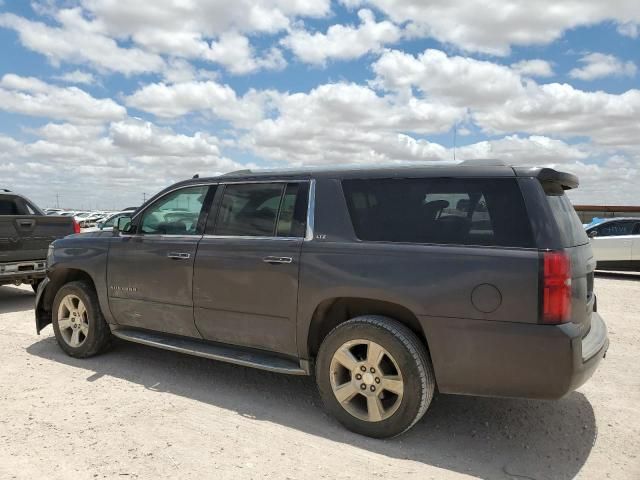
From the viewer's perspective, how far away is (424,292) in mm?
3367

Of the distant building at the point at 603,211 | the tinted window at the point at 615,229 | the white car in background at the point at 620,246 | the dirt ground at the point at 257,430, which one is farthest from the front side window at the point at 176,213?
the distant building at the point at 603,211

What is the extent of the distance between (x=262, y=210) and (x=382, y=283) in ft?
4.23

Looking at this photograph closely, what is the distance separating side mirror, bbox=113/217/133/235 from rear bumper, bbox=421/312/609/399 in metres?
3.02

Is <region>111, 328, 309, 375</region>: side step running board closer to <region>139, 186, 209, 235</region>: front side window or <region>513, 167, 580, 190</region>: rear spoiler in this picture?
<region>139, 186, 209, 235</region>: front side window

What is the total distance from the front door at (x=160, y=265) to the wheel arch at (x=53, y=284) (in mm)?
655

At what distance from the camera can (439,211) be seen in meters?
3.53

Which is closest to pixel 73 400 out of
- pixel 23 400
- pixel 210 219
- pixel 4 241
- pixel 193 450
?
pixel 23 400

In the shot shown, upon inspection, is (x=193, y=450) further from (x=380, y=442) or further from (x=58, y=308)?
(x=58, y=308)

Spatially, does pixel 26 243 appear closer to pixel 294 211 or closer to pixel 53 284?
pixel 53 284

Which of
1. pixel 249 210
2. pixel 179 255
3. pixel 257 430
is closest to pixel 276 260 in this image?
pixel 249 210

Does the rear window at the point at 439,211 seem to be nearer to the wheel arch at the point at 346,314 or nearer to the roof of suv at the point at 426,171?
the roof of suv at the point at 426,171

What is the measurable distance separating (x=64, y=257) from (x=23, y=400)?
5.41 feet

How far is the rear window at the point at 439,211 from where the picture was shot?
3.26 metres

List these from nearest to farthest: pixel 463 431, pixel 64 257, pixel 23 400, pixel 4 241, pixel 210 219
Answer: pixel 463 431
pixel 23 400
pixel 210 219
pixel 64 257
pixel 4 241
